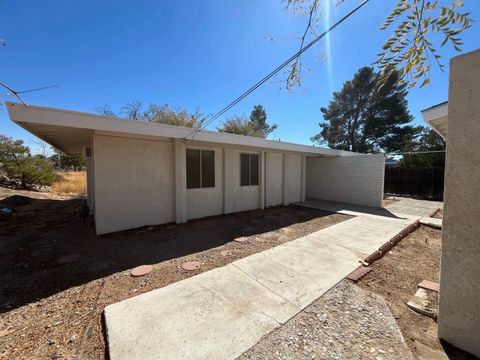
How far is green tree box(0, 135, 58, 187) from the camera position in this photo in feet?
38.7

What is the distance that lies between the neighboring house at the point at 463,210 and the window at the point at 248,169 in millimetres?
6259

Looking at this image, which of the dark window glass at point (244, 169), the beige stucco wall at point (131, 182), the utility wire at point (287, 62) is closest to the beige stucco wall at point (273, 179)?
the dark window glass at point (244, 169)

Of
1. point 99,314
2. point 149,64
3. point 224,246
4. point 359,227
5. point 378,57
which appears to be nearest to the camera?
point 378,57

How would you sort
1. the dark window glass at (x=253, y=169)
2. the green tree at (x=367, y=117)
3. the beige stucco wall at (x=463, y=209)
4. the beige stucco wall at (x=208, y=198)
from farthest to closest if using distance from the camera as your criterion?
the green tree at (x=367, y=117) → the dark window glass at (x=253, y=169) → the beige stucco wall at (x=208, y=198) → the beige stucco wall at (x=463, y=209)

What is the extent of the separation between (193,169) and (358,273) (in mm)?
5029

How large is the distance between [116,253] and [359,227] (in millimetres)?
5992

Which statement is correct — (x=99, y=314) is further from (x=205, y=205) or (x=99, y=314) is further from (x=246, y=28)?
(x=205, y=205)

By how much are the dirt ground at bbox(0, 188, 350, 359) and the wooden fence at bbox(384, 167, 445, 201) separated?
26.9ft

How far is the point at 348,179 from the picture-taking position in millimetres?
10000

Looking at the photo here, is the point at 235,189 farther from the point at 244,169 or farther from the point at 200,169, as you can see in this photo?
the point at 200,169

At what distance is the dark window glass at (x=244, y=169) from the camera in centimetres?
780

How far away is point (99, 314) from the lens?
90.8 inches

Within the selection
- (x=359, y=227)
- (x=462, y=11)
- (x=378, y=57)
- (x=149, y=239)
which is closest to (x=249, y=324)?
(x=378, y=57)

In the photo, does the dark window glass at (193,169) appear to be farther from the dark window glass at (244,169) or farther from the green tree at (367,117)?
the green tree at (367,117)
